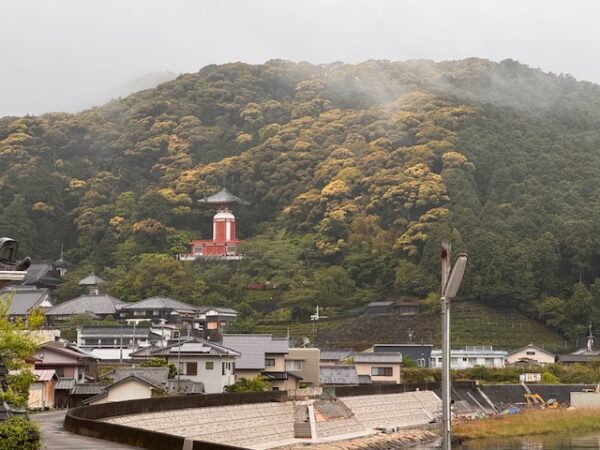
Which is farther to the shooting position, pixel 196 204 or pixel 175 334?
pixel 196 204

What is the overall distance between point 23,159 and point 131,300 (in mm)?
27511

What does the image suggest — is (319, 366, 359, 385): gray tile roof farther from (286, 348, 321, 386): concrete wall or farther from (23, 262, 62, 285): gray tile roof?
(23, 262, 62, 285): gray tile roof

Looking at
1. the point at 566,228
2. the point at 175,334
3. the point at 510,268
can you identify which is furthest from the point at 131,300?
the point at 566,228

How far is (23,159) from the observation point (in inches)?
3319

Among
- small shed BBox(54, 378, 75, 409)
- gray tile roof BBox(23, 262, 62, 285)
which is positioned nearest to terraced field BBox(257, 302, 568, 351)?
gray tile roof BBox(23, 262, 62, 285)

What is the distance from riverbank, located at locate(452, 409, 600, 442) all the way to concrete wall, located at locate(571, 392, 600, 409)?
2175 millimetres

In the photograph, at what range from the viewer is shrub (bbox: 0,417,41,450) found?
1110cm

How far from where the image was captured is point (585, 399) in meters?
43.4

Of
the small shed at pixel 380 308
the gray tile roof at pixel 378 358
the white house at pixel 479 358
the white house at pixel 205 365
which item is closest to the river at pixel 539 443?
the white house at pixel 205 365

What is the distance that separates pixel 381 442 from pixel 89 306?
3092 centimetres

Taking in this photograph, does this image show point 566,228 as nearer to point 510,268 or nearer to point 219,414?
point 510,268

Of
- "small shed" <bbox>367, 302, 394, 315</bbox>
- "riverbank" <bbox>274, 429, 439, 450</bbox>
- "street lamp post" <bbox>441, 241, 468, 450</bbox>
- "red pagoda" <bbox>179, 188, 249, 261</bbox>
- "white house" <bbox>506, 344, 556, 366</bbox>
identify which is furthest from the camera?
"red pagoda" <bbox>179, 188, 249, 261</bbox>

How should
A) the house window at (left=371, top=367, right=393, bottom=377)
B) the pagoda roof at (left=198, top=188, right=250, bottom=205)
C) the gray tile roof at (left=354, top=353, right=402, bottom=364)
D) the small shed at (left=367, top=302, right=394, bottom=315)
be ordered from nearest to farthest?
the gray tile roof at (left=354, top=353, right=402, bottom=364), the house window at (left=371, top=367, right=393, bottom=377), the small shed at (left=367, top=302, right=394, bottom=315), the pagoda roof at (left=198, top=188, right=250, bottom=205)

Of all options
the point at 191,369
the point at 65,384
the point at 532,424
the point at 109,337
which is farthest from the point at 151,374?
the point at 109,337
